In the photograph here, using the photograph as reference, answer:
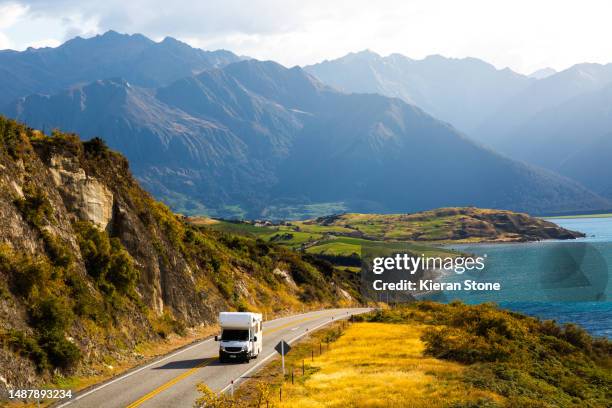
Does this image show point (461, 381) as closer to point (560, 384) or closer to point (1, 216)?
point (560, 384)

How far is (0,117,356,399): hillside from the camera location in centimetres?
2884

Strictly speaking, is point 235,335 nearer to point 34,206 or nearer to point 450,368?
point 450,368

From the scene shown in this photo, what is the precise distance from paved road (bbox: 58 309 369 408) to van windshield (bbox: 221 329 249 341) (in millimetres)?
1661

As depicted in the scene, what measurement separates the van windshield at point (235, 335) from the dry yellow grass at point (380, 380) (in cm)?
512

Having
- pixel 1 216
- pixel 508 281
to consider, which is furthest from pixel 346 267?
pixel 1 216

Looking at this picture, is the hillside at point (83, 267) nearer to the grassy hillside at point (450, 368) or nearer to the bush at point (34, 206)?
the bush at point (34, 206)

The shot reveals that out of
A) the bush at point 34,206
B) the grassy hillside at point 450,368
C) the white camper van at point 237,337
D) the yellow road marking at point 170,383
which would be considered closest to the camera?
the yellow road marking at point 170,383

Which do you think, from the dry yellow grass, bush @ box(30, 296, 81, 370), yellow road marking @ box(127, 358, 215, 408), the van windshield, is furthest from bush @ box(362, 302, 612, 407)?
bush @ box(30, 296, 81, 370)

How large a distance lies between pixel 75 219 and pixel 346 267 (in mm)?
129185

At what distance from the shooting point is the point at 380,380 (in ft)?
104

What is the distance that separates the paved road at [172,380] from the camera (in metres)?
26.2

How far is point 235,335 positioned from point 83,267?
35.9 feet

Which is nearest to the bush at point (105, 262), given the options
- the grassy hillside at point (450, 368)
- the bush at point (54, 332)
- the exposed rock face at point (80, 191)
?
the exposed rock face at point (80, 191)

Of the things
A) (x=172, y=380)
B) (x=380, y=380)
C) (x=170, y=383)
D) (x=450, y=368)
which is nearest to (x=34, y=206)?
(x=172, y=380)
